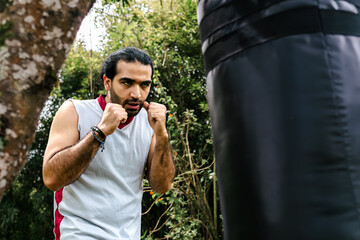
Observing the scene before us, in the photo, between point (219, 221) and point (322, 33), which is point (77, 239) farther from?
point (219, 221)

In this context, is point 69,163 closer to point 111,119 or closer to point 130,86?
point 111,119

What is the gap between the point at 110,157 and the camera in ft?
7.14

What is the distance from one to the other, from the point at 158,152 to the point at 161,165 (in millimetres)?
81

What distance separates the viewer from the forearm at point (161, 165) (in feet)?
7.75

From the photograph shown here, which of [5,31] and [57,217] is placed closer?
[5,31]

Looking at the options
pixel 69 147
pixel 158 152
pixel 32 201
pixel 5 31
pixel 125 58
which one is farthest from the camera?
pixel 32 201

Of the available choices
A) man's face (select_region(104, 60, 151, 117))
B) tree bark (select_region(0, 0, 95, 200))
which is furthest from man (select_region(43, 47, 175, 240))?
tree bark (select_region(0, 0, 95, 200))

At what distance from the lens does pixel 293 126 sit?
821 mm

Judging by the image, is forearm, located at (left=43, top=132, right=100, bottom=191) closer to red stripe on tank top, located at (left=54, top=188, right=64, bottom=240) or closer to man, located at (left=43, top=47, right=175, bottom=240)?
man, located at (left=43, top=47, right=175, bottom=240)

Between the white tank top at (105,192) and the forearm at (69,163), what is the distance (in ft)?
0.32

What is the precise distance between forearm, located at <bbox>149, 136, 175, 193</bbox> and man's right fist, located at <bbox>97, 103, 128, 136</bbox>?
313 mm

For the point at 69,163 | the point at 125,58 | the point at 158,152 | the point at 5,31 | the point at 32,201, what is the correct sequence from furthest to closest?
1. the point at 32,201
2. the point at 125,58
3. the point at 158,152
4. the point at 69,163
5. the point at 5,31

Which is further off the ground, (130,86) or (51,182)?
(130,86)

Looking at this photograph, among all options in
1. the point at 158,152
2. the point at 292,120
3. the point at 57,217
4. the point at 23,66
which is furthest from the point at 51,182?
the point at 292,120
